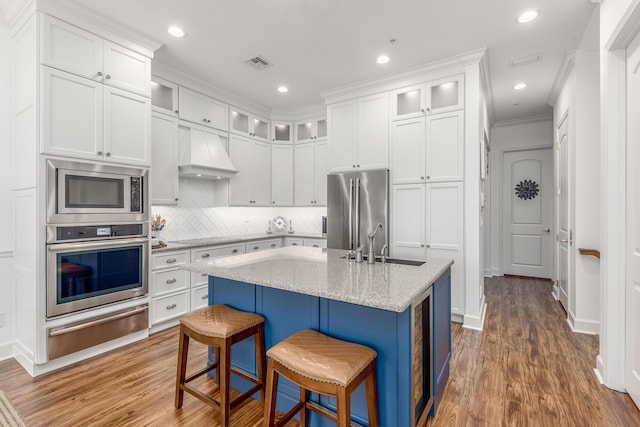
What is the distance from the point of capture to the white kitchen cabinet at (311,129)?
16.4ft

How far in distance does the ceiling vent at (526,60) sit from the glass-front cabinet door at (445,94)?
0.68 metres

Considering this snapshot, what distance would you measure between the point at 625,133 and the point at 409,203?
6.46 feet

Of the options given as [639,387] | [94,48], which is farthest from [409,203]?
[94,48]

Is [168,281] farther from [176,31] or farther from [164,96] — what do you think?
[176,31]

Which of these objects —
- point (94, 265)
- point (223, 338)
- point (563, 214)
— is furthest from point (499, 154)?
point (94, 265)

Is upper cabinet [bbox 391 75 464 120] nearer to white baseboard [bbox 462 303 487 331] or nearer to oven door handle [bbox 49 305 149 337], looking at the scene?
white baseboard [bbox 462 303 487 331]

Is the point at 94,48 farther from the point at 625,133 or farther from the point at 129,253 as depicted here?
the point at 625,133

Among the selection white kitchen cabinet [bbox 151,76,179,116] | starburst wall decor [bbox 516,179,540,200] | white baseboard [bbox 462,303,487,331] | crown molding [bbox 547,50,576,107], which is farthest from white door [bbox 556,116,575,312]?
white kitchen cabinet [bbox 151,76,179,116]

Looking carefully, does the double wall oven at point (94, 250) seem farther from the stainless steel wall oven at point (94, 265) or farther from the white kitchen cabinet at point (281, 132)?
the white kitchen cabinet at point (281, 132)

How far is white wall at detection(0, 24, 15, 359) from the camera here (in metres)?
2.66

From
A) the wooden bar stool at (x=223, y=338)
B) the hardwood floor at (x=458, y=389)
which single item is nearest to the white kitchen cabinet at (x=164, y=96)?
the hardwood floor at (x=458, y=389)

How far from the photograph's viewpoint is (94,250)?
265cm

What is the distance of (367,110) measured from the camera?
401cm

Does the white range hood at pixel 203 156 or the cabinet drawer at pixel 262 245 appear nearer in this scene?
the white range hood at pixel 203 156
